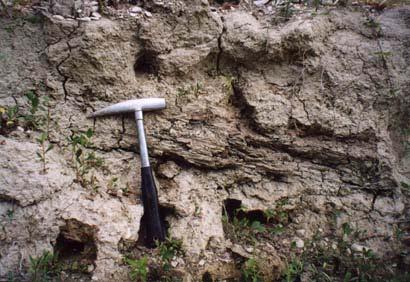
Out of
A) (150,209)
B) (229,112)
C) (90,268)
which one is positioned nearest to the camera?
(90,268)

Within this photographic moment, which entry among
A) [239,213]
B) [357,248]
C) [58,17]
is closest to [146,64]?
[58,17]

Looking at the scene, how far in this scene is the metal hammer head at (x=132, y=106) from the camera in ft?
7.82

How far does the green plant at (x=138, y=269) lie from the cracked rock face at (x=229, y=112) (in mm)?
261

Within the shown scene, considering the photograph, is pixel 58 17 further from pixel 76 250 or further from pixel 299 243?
pixel 299 243

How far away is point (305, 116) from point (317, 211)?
71cm

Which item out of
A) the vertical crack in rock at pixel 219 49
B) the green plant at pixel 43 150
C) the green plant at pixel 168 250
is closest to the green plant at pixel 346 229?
the green plant at pixel 168 250

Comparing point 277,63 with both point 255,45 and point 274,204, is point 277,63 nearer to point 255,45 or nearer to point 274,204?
point 255,45

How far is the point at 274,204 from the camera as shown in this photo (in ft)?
8.16

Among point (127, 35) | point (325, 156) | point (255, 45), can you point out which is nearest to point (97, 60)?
point (127, 35)

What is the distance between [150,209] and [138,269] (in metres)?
0.39

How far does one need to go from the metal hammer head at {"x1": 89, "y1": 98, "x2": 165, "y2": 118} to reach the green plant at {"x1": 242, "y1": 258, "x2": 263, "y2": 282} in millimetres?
1216

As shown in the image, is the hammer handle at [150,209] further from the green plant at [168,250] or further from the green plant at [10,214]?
the green plant at [10,214]

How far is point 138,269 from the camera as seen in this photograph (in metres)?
1.96

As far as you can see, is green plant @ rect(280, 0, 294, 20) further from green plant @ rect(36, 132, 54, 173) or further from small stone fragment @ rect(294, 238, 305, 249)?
green plant @ rect(36, 132, 54, 173)
